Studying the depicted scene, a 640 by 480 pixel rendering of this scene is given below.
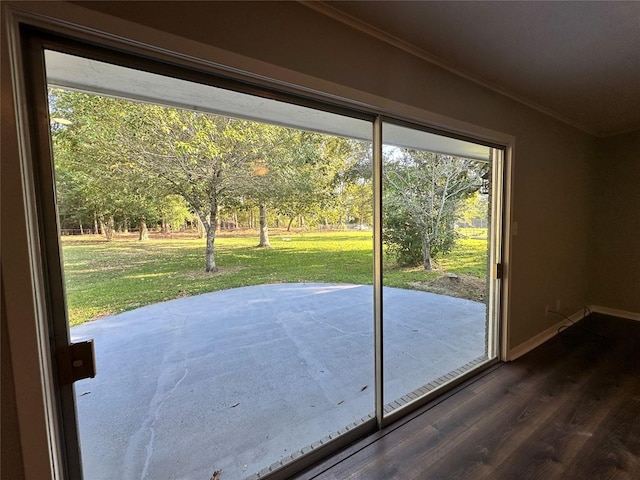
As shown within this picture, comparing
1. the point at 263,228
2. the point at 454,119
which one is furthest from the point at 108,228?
the point at 454,119

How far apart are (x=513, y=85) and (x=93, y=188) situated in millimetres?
2799

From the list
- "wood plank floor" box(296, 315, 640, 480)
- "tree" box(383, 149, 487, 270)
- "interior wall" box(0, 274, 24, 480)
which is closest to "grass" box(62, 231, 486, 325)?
"interior wall" box(0, 274, 24, 480)

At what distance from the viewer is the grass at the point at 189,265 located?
1.09 meters

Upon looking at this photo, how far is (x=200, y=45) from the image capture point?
38.8 inches

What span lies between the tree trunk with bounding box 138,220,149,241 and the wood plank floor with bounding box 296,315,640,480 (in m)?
1.45

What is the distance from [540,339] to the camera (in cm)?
273

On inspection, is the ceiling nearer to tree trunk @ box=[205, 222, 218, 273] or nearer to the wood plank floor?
tree trunk @ box=[205, 222, 218, 273]

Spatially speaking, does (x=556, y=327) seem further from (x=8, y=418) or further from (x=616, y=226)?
(x=8, y=418)

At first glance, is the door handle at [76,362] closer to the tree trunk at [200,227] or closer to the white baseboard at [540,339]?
the tree trunk at [200,227]

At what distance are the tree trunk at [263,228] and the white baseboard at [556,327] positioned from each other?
7.85ft

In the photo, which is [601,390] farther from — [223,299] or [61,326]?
[61,326]

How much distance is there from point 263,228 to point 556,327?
11.2ft

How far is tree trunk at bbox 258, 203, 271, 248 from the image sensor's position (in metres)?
1.76

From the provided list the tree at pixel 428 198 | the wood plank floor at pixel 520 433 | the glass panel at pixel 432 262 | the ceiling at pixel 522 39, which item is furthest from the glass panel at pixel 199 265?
the tree at pixel 428 198
